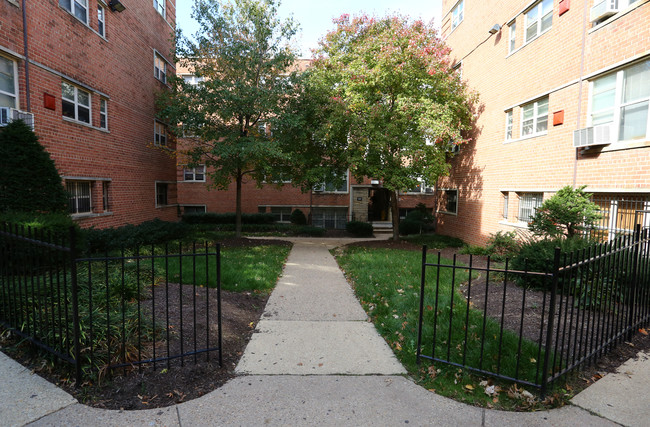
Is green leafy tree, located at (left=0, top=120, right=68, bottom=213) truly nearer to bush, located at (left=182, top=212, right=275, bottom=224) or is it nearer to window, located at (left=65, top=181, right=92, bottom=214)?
window, located at (left=65, top=181, right=92, bottom=214)

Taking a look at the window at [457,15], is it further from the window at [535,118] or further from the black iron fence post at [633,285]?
the black iron fence post at [633,285]

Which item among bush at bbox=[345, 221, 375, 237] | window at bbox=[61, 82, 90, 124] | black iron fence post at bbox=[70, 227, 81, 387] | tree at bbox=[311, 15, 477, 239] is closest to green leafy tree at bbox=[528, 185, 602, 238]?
tree at bbox=[311, 15, 477, 239]

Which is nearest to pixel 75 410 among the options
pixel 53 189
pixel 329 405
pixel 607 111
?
pixel 329 405

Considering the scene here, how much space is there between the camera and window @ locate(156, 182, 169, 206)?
1598 cm

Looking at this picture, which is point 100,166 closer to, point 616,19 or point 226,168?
point 226,168

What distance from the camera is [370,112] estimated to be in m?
11.6

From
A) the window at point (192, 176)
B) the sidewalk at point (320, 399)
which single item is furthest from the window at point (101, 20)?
the sidewalk at point (320, 399)

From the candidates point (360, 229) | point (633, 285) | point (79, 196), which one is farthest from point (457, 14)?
point (79, 196)

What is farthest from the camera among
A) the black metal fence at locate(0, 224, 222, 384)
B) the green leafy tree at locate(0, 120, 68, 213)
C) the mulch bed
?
the green leafy tree at locate(0, 120, 68, 213)

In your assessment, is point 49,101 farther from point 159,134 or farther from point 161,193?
point 161,193

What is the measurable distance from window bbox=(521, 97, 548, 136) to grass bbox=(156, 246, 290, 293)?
347 inches

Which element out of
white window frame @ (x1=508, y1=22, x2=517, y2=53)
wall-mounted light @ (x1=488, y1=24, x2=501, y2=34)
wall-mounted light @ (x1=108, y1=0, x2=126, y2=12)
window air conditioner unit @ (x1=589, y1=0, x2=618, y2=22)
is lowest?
window air conditioner unit @ (x1=589, y1=0, x2=618, y2=22)

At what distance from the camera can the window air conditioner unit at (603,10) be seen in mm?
7523

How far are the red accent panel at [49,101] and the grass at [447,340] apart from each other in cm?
918
